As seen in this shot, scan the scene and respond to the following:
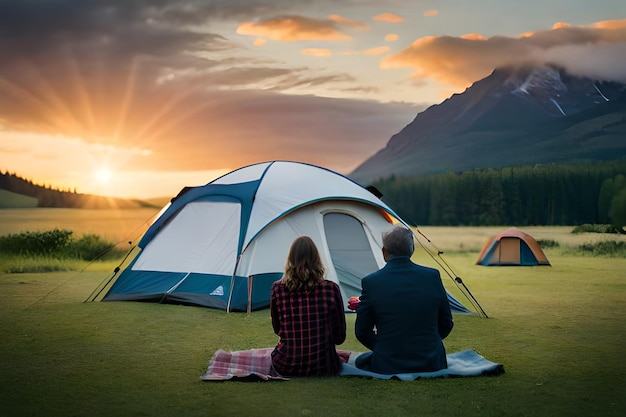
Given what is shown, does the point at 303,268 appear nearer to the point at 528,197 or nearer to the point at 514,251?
the point at 514,251

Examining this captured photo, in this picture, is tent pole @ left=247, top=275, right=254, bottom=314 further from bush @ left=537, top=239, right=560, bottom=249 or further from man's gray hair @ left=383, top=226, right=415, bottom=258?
bush @ left=537, top=239, right=560, bottom=249

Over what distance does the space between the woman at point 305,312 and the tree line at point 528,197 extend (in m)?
36.5

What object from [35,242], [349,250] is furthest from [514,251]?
[35,242]

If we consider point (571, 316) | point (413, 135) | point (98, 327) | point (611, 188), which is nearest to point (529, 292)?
point (571, 316)

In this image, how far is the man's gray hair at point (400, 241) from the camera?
5.49m

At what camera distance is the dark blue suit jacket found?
547 cm

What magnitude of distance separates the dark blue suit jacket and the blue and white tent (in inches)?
173

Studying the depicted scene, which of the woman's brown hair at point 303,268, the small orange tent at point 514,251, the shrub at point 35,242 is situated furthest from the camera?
the small orange tent at point 514,251

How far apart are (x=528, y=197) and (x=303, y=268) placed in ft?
130

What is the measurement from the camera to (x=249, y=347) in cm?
754

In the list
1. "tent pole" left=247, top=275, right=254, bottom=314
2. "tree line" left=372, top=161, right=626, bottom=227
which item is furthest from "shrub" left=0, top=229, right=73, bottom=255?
"tree line" left=372, top=161, right=626, bottom=227

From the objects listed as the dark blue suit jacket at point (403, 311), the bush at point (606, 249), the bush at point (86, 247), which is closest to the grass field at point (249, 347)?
the dark blue suit jacket at point (403, 311)

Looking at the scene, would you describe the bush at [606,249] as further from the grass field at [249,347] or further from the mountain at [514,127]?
the mountain at [514,127]

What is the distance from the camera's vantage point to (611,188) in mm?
41344
